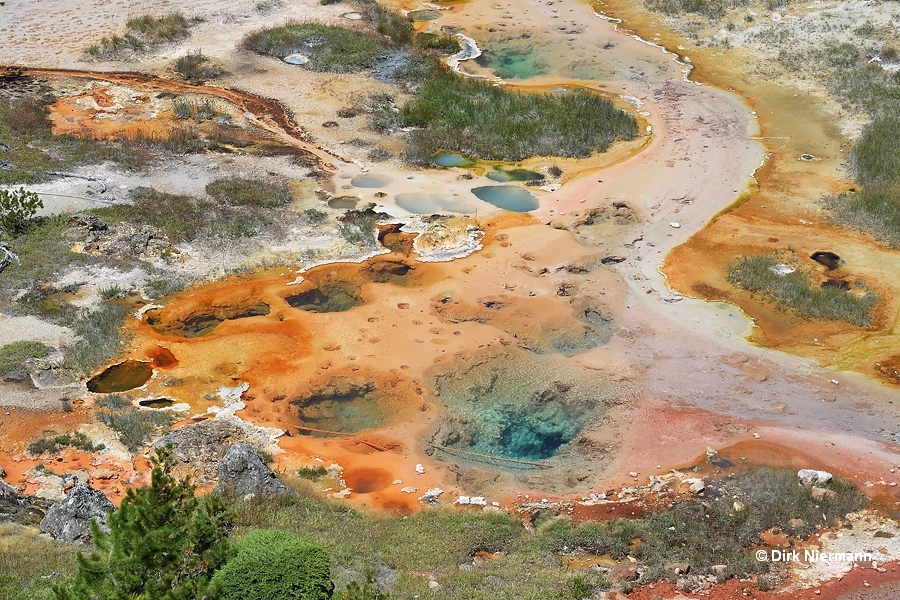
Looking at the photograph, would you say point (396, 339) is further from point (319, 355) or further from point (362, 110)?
point (362, 110)

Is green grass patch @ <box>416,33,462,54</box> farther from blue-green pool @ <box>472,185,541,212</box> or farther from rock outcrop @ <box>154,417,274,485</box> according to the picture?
rock outcrop @ <box>154,417,274,485</box>

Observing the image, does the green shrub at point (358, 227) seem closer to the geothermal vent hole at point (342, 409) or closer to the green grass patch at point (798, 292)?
the geothermal vent hole at point (342, 409)

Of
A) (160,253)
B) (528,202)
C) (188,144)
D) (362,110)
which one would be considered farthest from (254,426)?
(362,110)

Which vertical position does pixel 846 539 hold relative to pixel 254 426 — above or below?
above

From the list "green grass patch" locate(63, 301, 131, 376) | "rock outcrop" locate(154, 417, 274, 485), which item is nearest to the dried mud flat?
"rock outcrop" locate(154, 417, 274, 485)

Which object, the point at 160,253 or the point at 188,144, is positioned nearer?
the point at 160,253

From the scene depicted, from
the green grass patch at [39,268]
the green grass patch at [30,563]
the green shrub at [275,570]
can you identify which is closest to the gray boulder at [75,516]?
the green grass patch at [30,563]
